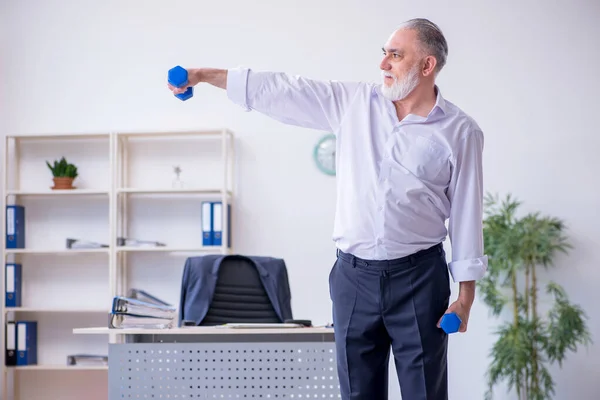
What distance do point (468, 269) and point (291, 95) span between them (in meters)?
0.61

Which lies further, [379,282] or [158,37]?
[158,37]

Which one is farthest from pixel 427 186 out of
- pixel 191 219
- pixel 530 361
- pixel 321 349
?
pixel 191 219

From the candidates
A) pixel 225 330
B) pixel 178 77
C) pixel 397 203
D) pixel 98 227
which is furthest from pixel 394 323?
pixel 98 227

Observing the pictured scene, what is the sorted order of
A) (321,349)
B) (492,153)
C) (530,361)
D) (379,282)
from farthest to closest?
1. (492,153)
2. (530,361)
3. (321,349)
4. (379,282)

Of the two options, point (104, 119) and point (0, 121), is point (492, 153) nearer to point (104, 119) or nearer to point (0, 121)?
point (104, 119)

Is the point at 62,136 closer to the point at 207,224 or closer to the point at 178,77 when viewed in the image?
the point at 207,224

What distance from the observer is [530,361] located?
5.01 meters

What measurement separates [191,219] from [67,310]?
3.27 feet

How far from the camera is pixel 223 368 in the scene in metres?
3.34

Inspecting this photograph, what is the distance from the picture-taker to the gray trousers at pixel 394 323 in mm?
1930

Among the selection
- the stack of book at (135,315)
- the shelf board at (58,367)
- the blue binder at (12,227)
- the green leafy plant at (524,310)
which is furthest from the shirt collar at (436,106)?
the blue binder at (12,227)

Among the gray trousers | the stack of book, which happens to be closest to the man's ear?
the gray trousers

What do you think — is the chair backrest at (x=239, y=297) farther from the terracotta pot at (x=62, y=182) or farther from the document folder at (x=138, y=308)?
the terracotta pot at (x=62, y=182)

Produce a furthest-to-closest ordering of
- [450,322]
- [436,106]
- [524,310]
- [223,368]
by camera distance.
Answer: [524,310] → [223,368] → [436,106] → [450,322]
